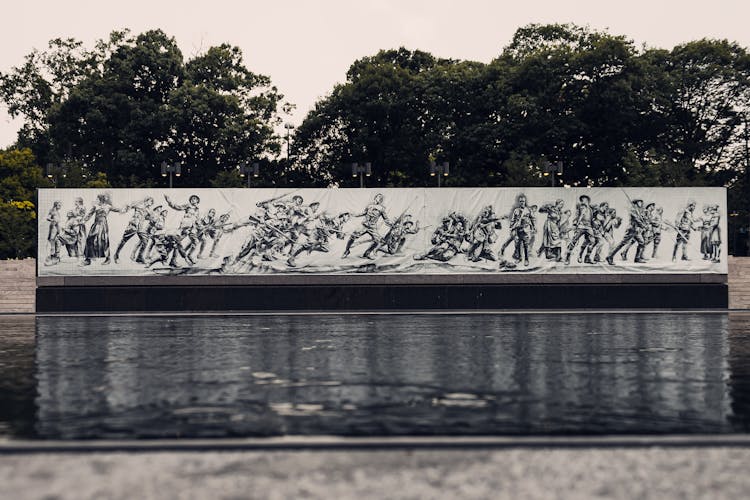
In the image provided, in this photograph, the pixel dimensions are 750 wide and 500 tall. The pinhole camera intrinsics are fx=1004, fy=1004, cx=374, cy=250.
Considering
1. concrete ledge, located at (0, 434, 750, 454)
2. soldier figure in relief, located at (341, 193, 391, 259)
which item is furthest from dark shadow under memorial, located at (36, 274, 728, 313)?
concrete ledge, located at (0, 434, 750, 454)

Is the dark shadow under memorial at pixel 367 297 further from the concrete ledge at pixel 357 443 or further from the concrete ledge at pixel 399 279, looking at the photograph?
the concrete ledge at pixel 357 443

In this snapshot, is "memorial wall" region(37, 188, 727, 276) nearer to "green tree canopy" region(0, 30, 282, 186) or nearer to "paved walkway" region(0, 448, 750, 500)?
"paved walkway" region(0, 448, 750, 500)

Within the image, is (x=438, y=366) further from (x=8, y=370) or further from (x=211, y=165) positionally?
(x=211, y=165)

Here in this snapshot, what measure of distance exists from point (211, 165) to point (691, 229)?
4192cm

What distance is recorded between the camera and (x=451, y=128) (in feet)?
215

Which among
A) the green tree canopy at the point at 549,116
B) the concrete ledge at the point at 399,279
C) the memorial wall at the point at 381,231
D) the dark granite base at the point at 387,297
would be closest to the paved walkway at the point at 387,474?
the dark granite base at the point at 387,297

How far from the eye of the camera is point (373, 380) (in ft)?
41.1

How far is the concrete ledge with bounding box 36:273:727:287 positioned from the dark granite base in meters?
0.45

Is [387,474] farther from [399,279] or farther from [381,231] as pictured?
[381,231]

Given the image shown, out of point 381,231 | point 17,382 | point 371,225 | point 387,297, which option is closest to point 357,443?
point 17,382

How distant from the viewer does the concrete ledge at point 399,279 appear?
99.2 ft

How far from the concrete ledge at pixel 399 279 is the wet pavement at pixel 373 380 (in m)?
7.82

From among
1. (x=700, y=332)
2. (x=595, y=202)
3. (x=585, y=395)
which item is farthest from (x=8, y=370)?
(x=595, y=202)

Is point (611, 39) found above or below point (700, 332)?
above
